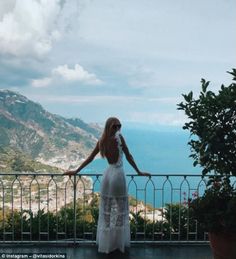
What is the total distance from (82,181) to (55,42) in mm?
4839

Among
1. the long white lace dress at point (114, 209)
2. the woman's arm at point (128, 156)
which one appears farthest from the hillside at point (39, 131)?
the long white lace dress at point (114, 209)

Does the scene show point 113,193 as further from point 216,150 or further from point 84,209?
point 216,150

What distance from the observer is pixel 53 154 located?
19.0 m

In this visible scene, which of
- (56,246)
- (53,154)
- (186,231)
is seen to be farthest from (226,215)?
(53,154)

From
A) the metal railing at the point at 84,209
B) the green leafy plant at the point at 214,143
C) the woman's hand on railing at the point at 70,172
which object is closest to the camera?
the green leafy plant at the point at 214,143

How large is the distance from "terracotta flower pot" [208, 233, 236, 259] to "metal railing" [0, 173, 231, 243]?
2.94 feet

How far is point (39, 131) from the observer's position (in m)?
23.7

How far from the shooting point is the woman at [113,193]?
3.81 m

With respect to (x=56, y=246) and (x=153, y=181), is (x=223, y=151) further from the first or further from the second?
(x=56, y=246)

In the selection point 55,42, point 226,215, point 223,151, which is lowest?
point 226,215

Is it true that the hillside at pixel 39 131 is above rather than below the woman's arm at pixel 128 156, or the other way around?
above

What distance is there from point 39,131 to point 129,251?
801 inches

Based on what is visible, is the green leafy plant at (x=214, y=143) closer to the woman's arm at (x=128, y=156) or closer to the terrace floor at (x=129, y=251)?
the woman's arm at (x=128, y=156)

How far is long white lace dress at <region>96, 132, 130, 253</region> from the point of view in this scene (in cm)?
386
